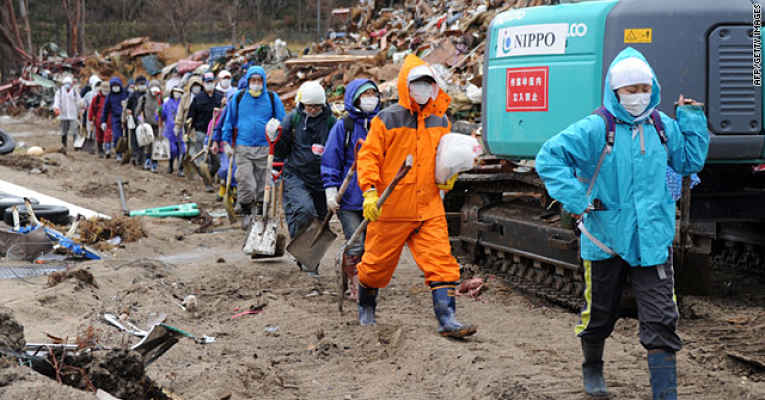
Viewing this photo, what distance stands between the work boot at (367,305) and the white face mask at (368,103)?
1.67 m

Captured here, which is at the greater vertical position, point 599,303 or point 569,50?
point 569,50

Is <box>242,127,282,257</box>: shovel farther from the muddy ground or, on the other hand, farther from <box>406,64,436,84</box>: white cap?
<box>406,64,436,84</box>: white cap

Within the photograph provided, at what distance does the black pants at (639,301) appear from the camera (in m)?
4.91

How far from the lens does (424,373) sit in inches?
242

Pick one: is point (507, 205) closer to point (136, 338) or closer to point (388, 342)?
point (388, 342)

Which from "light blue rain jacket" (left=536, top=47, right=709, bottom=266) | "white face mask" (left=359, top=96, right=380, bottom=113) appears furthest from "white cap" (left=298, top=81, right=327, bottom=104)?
"light blue rain jacket" (left=536, top=47, right=709, bottom=266)

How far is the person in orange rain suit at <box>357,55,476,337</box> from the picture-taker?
6734mm

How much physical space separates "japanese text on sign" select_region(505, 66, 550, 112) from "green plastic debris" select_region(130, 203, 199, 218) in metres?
7.60

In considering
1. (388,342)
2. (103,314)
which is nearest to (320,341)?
(388,342)

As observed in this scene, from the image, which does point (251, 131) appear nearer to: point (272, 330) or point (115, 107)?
point (272, 330)

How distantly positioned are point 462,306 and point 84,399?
4.90 metres

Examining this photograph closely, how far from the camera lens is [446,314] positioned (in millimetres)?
6840

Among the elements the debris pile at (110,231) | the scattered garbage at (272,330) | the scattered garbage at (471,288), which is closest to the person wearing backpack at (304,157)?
the scattered garbage at (471,288)

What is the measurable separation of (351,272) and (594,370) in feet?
12.2
